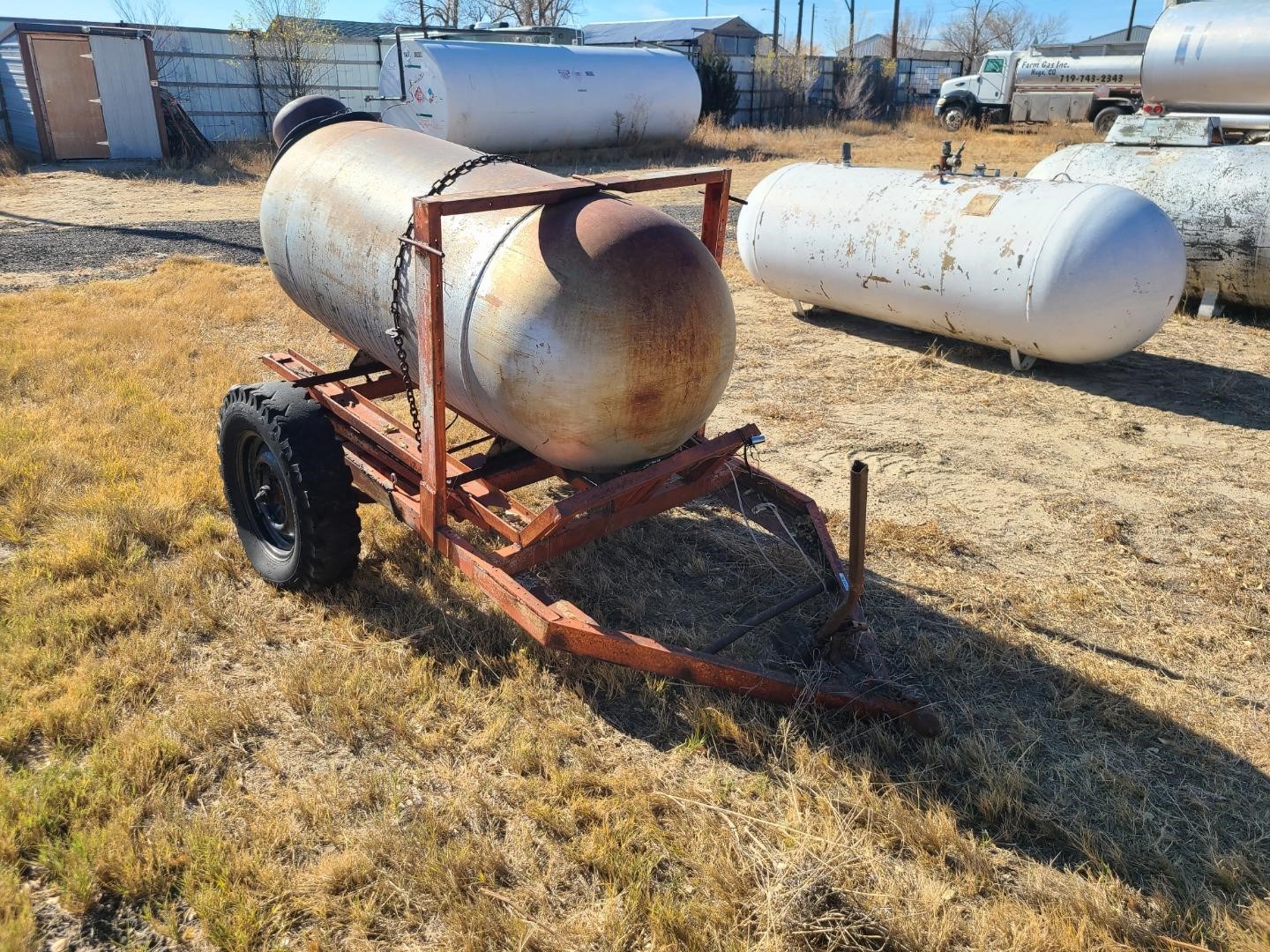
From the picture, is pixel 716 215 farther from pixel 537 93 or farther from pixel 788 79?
pixel 788 79

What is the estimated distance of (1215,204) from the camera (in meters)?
8.06

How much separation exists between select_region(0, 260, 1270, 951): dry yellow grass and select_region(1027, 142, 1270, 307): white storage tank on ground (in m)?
4.45

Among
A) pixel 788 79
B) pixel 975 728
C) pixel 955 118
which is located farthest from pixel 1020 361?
pixel 788 79

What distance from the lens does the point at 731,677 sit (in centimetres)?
321

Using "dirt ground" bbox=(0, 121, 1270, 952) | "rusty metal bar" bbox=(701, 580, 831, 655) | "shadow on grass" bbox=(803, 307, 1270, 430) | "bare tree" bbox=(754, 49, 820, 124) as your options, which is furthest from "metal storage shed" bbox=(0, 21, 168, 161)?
"rusty metal bar" bbox=(701, 580, 831, 655)

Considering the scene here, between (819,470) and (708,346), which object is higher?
(708,346)

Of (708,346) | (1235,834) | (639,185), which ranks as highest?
(639,185)

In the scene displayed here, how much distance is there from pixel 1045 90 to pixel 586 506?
91.9 ft

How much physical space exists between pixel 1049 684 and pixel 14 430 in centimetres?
599

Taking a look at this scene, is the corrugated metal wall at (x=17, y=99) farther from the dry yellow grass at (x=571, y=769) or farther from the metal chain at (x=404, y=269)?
the metal chain at (x=404, y=269)

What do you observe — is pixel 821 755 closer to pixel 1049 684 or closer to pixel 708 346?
pixel 1049 684

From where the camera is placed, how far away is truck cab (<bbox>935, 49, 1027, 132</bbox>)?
27078 millimetres

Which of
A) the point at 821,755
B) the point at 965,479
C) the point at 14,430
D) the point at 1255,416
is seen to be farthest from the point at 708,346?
the point at 1255,416

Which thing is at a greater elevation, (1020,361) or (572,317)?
(572,317)
